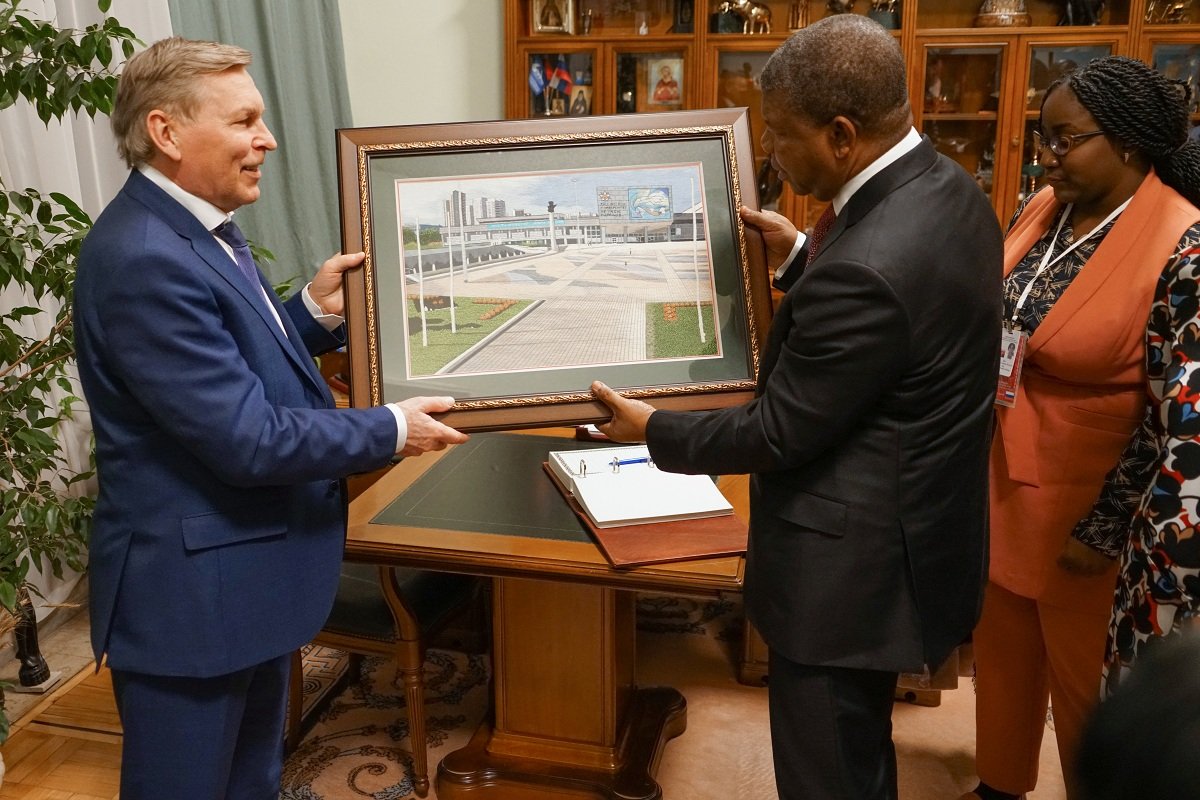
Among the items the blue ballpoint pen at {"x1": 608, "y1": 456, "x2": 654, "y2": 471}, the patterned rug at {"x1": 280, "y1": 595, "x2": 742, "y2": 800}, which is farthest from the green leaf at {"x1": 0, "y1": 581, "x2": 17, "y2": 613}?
the blue ballpoint pen at {"x1": 608, "y1": 456, "x2": 654, "y2": 471}

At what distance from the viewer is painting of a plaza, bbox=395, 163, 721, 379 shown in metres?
1.82

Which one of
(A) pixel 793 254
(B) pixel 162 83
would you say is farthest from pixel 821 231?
(B) pixel 162 83

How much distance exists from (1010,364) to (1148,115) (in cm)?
49

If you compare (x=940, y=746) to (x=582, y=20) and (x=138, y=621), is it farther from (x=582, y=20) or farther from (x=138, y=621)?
(x=582, y=20)

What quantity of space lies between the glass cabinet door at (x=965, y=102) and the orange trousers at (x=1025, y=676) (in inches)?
112

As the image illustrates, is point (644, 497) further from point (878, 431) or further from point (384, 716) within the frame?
point (384, 716)

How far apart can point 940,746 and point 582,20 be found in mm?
3386

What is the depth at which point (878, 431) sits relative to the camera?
1.44 metres

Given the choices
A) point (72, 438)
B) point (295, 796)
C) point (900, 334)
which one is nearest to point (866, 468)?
point (900, 334)

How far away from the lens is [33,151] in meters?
2.83

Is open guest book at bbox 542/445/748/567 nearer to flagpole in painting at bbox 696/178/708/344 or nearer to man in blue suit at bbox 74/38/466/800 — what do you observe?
flagpole in painting at bbox 696/178/708/344

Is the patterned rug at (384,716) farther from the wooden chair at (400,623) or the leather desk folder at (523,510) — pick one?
the leather desk folder at (523,510)

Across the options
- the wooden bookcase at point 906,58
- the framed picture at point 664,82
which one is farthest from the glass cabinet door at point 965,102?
the framed picture at point 664,82

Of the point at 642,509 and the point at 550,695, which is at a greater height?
the point at 642,509
